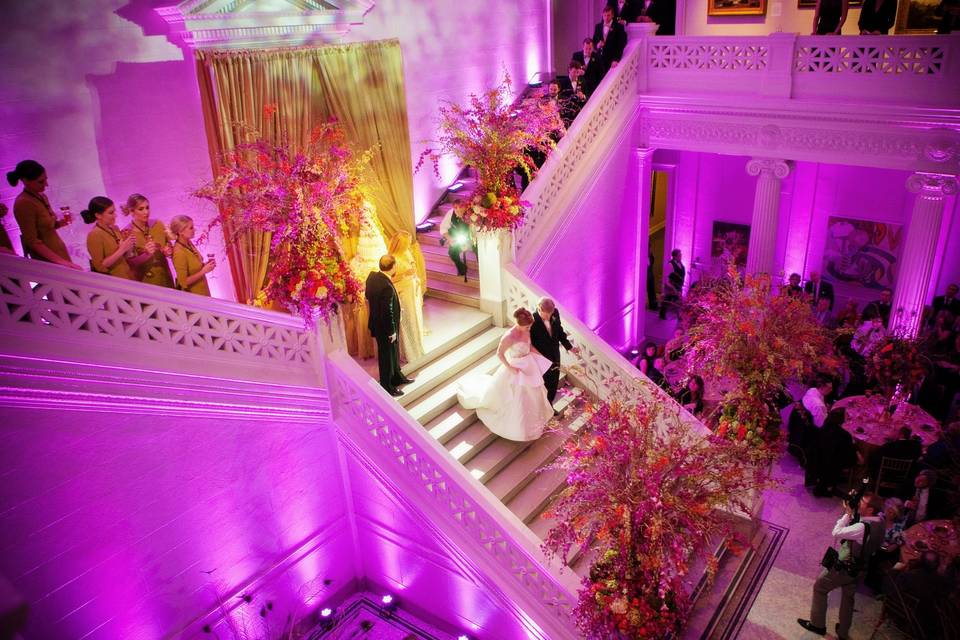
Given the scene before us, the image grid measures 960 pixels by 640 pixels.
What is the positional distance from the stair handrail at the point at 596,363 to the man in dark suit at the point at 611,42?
3.89 m

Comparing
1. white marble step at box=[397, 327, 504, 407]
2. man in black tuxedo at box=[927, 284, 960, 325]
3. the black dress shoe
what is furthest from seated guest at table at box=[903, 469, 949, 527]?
white marble step at box=[397, 327, 504, 407]

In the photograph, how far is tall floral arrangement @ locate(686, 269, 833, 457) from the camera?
731 centimetres

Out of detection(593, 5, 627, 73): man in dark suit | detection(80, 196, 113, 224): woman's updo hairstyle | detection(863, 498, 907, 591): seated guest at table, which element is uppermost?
detection(593, 5, 627, 73): man in dark suit

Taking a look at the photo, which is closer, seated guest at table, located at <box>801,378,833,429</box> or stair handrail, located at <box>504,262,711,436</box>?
stair handrail, located at <box>504,262,711,436</box>

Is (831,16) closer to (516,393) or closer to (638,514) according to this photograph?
(516,393)

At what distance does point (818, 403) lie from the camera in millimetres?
8758

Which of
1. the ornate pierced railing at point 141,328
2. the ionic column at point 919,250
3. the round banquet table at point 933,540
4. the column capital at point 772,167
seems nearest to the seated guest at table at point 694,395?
the round banquet table at point 933,540

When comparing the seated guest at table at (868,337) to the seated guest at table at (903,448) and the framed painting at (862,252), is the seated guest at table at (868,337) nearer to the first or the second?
the seated guest at table at (903,448)

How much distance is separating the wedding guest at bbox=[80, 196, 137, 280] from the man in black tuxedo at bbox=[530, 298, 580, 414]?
161 inches

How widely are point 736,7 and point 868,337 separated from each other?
7092mm

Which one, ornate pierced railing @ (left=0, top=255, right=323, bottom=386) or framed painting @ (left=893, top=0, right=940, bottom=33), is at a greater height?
framed painting @ (left=893, top=0, right=940, bottom=33)

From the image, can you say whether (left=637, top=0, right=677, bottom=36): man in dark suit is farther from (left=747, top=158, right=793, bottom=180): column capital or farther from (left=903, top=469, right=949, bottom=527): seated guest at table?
(left=903, top=469, right=949, bottom=527): seated guest at table

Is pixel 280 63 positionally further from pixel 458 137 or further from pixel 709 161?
pixel 709 161

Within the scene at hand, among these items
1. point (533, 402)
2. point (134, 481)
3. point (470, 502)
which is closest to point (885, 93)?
point (533, 402)
